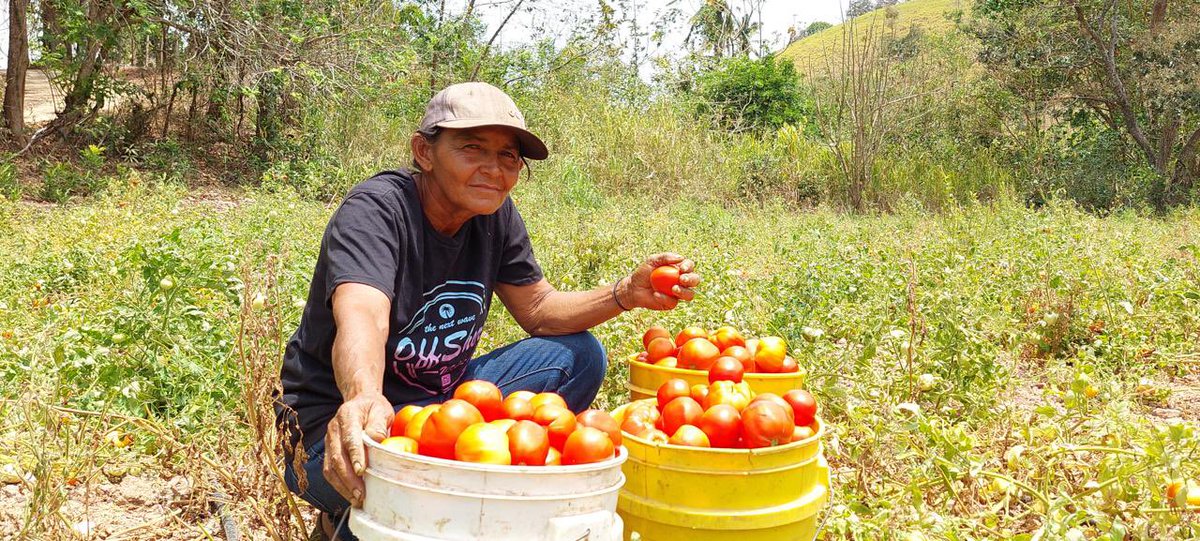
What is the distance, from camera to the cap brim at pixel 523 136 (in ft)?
7.95

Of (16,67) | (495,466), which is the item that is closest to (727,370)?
(495,466)

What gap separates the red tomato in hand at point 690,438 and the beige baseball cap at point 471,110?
0.90m

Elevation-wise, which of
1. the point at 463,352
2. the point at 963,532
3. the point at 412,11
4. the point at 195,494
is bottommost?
the point at 195,494

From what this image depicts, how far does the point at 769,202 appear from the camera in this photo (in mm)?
12531

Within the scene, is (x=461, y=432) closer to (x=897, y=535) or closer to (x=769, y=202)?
(x=897, y=535)

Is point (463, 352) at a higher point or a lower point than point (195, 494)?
higher

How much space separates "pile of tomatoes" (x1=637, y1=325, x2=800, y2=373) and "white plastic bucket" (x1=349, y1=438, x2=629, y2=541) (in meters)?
0.96

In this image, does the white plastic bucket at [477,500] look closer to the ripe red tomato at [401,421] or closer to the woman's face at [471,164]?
the ripe red tomato at [401,421]

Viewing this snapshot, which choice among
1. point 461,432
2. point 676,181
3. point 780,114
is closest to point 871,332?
point 461,432

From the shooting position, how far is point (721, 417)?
7.02 feet

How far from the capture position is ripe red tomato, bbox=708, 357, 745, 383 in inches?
99.8

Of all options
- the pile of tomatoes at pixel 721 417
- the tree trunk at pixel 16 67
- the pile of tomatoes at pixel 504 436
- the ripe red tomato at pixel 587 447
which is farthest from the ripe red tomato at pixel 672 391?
the tree trunk at pixel 16 67

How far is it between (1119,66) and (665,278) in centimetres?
1315

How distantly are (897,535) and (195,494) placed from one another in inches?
83.4
